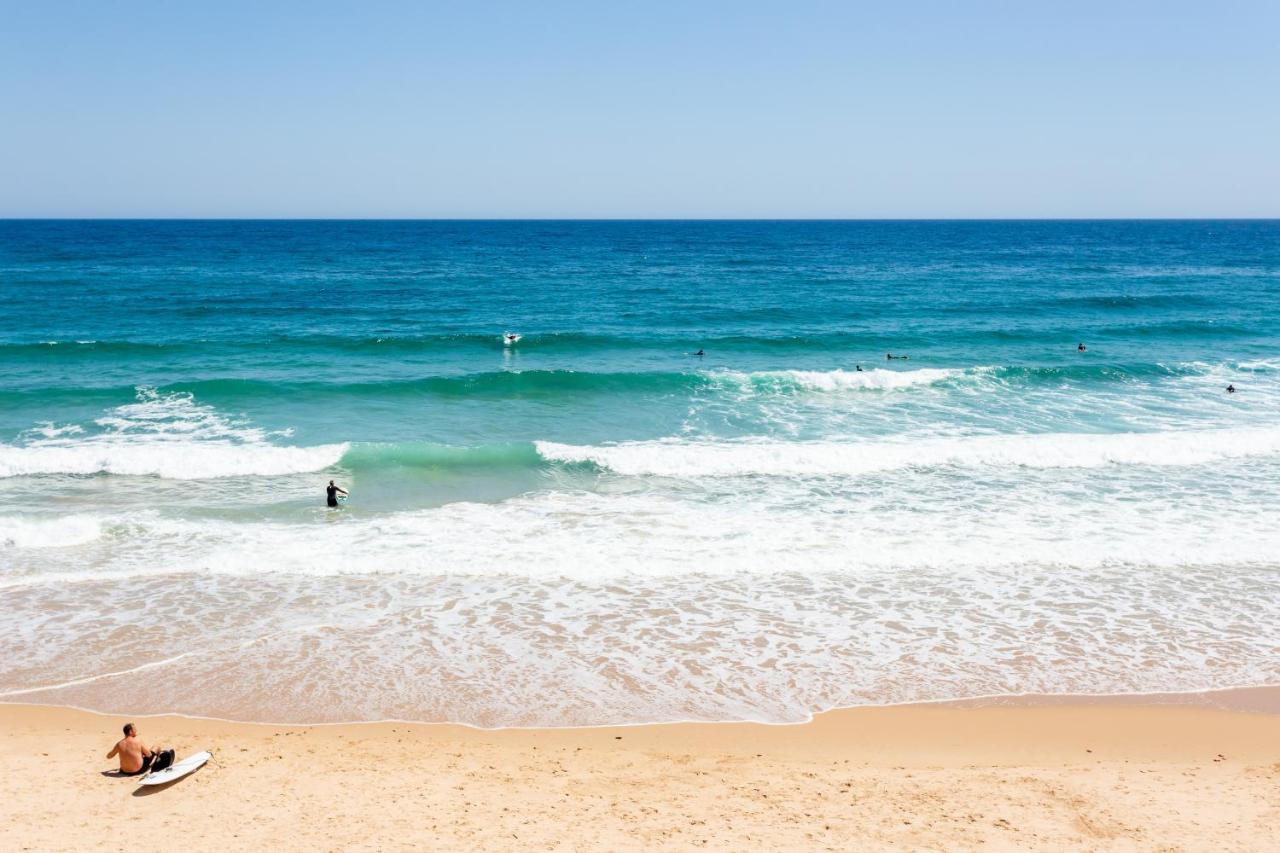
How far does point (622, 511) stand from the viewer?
684 inches

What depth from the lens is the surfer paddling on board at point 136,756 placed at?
8.85 m

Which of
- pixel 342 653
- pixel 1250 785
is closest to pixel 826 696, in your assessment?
pixel 1250 785

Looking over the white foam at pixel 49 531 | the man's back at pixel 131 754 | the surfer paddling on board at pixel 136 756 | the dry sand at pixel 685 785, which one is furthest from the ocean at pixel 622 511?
the man's back at pixel 131 754

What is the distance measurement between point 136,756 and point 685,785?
5612 millimetres

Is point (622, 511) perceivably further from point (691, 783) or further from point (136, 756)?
point (136, 756)

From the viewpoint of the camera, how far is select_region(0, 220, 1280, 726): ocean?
11219 millimetres

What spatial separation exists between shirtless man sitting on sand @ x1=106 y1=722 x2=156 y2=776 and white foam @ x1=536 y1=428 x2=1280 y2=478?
1234 centimetres

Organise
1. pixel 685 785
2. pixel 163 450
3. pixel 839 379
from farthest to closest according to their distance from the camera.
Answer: pixel 839 379 < pixel 163 450 < pixel 685 785

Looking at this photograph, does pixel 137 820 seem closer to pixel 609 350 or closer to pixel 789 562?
pixel 789 562

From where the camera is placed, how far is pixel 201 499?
1811cm

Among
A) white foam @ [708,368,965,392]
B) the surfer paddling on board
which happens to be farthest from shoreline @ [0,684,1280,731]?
white foam @ [708,368,965,392]

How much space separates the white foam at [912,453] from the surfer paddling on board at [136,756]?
1229cm

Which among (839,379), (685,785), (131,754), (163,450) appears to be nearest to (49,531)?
(163,450)

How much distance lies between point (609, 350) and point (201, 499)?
18116 millimetres
